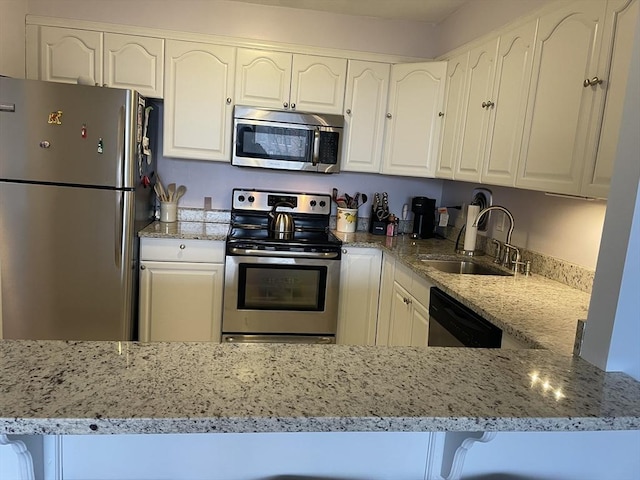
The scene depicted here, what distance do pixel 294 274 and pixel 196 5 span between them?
6.52 ft

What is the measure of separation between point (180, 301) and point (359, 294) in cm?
118

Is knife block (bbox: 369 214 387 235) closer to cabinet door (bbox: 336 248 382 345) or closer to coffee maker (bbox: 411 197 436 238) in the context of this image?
coffee maker (bbox: 411 197 436 238)

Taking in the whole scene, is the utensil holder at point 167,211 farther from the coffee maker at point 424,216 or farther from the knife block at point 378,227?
the coffee maker at point 424,216

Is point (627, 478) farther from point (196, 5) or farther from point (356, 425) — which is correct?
point (196, 5)

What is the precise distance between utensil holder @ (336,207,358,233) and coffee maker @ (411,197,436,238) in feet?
1.51

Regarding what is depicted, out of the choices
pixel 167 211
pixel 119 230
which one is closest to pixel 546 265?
pixel 119 230

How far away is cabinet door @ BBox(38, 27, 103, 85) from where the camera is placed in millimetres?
3010

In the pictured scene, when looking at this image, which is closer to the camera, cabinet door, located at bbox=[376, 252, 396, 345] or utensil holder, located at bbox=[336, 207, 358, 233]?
cabinet door, located at bbox=[376, 252, 396, 345]

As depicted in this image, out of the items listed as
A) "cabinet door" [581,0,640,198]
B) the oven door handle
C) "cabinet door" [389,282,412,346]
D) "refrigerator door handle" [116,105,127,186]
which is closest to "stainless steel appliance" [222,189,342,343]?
the oven door handle

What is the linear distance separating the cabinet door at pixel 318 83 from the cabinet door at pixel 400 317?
134 centimetres

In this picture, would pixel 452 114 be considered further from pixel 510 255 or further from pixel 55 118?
pixel 55 118

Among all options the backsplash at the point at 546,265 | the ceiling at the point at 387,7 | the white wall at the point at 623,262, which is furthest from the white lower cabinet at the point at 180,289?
the white wall at the point at 623,262

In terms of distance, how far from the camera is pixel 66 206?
2.67 m

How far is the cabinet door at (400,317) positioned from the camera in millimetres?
2682
